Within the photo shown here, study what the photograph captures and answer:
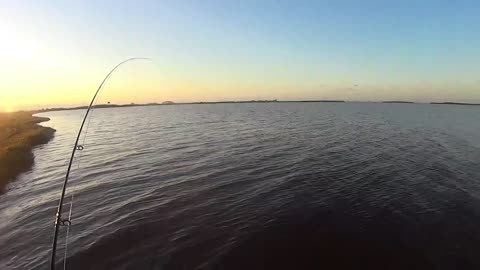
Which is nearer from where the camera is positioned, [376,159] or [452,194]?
[452,194]

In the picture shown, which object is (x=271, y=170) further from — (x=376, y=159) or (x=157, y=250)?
(x=157, y=250)

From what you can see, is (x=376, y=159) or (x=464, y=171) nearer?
(x=464, y=171)

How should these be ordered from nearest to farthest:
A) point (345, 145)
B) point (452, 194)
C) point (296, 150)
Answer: point (452, 194) → point (296, 150) → point (345, 145)

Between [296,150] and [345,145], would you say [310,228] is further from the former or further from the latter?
[345,145]

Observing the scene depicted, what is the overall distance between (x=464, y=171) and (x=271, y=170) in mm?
13794

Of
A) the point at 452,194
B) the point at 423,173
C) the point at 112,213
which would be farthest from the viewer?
the point at 423,173

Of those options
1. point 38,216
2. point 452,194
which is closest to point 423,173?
point 452,194

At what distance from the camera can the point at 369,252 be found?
13.5 metres

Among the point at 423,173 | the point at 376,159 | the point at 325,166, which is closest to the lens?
the point at 423,173

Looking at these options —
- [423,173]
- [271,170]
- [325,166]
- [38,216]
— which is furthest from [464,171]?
[38,216]

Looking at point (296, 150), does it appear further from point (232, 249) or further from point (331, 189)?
point (232, 249)

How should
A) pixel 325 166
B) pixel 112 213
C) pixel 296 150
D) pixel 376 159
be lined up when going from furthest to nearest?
pixel 296 150
pixel 376 159
pixel 325 166
pixel 112 213

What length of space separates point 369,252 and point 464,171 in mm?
16486

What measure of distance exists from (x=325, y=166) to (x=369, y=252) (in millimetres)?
13788
